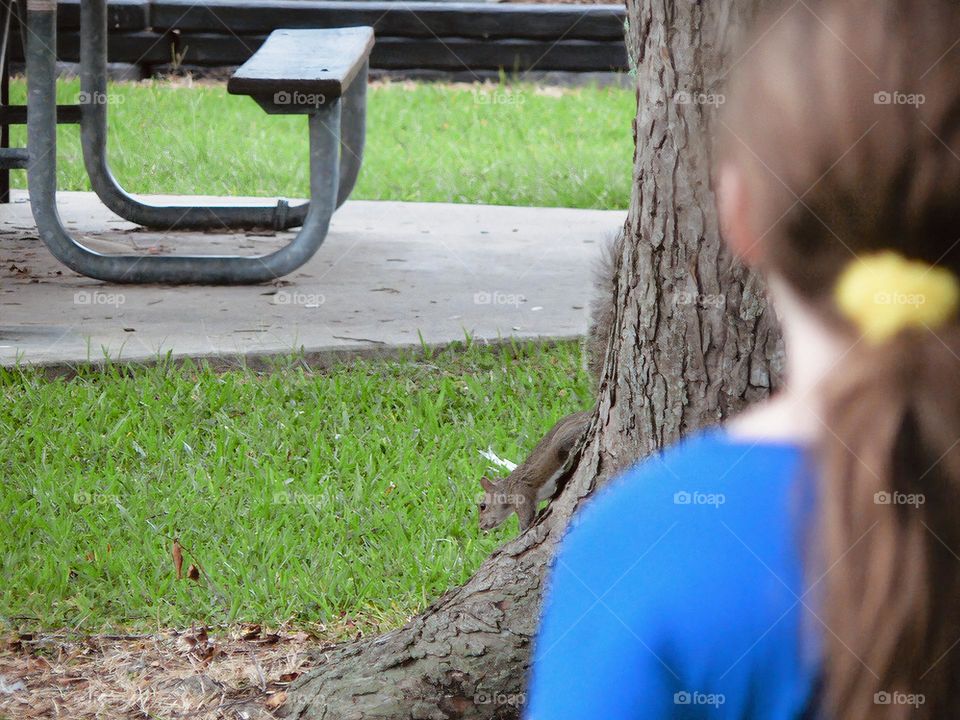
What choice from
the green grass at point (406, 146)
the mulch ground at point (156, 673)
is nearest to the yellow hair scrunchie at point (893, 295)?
the mulch ground at point (156, 673)

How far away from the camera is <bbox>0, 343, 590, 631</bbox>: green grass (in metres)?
2.58

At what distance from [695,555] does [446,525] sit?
156 cm

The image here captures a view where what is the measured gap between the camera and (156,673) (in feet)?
7.47

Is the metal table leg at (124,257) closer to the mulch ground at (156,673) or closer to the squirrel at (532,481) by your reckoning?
the squirrel at (532,481)

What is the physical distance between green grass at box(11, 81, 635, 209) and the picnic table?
1.44 metres

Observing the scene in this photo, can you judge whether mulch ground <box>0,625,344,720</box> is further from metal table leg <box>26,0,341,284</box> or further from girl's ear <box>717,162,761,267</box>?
metal table leg <box>26,0,341,284</box>

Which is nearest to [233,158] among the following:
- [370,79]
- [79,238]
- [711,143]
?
[79,238]

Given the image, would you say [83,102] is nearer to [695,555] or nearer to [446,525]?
[446,525]

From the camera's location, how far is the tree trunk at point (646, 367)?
1698mm

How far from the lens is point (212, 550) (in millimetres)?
2742

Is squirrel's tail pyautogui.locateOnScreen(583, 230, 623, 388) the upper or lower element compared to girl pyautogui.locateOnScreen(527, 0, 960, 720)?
lower

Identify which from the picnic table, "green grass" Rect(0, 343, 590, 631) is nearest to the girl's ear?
"green grass" Rect(0, 343, 590, 631)

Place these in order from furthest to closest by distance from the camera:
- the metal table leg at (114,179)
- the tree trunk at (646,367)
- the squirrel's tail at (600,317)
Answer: the metal table leg at (114,179), the squirrel's tail at (600,317), the tree trunk at (646,367)

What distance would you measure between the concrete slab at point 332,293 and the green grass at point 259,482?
213 millimetres
